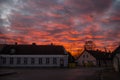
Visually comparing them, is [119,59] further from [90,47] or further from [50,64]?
[90,47]

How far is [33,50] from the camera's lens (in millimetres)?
66250

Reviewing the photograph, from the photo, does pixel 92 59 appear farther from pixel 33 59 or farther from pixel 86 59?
pixel 33 59

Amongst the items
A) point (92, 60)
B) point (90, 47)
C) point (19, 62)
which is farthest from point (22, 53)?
point (90, 47)

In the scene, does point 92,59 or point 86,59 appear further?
point 86,59

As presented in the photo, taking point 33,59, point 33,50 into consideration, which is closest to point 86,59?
point 33,50

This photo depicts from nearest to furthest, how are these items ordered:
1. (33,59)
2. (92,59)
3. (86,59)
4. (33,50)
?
(33,59) → (33,50) → (92,59) → (86,59)

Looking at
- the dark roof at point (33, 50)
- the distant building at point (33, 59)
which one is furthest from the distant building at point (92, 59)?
the distant building at point (33, 59)

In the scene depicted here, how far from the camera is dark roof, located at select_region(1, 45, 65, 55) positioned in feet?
213

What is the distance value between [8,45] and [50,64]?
A: 15865 mm

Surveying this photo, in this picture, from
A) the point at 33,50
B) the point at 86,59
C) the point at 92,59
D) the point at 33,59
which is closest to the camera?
the point at 33,59

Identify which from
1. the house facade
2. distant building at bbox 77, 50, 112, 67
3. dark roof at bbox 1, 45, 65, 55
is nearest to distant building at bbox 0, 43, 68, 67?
dark roof at bbox 1, 45, 65, 55

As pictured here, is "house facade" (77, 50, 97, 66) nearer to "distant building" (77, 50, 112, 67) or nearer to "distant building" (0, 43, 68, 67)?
"distant building" (77, 50, 112, 67)

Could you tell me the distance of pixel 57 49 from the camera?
66.6 meters

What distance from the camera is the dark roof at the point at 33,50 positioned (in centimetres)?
6481
